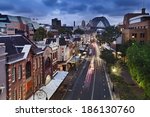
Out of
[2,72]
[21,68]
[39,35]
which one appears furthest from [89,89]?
[39,35]

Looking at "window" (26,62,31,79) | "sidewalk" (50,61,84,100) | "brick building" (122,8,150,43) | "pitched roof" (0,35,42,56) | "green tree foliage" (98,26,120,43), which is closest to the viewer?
"pitched roof" (0,35,42,56)

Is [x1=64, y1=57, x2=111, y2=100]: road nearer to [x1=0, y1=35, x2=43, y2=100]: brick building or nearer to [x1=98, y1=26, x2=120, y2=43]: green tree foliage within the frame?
[x1=0, y1=35, x2=43, y2=100]: brick building

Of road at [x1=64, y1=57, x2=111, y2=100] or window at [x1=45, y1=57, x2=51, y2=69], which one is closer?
road at [x1=64, y1=57, x2=111, y2=100]

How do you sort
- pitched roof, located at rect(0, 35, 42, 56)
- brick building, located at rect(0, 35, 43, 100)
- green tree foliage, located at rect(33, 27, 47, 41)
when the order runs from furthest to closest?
green tree foliage, located at rect(33, 27, 47, 41) < pitched roof, located at rect(0, 35, 42, 56) < brick building, located at rect(0, 35, 43, 100)

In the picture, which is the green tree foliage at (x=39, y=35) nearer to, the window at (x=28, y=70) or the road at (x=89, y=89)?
the road at (x=89, y=89)

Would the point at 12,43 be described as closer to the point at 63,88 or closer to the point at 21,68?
the point at 21,68

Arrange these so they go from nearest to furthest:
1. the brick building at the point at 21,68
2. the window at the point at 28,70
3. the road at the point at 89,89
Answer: the brick building at the point at 21,68 → the window at the point at 28,70 → the road at the point at 89,89

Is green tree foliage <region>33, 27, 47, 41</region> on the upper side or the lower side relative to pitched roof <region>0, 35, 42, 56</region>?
upper

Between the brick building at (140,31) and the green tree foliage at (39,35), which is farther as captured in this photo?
the brick building at (140,31)

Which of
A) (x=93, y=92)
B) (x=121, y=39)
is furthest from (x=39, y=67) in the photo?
(x=121, y=39)

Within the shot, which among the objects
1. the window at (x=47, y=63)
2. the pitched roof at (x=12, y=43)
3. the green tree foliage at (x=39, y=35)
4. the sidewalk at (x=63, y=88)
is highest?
the green tree foliage at (x=39, y=35)

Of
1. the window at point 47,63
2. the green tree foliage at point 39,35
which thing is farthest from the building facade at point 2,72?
the green tree foliage at point 39,35

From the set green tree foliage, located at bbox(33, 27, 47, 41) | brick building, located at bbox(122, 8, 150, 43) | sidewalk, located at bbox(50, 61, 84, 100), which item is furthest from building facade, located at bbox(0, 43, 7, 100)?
brick building, located at bbox(122, 8, 150, 43)
